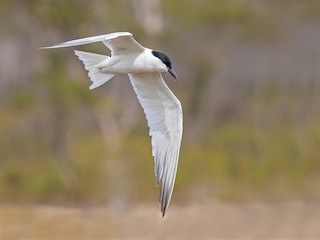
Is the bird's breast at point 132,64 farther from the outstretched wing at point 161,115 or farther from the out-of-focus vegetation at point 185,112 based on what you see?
the out-of-focus vegetation at point 185,112

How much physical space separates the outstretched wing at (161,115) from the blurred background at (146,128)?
4.22 meters

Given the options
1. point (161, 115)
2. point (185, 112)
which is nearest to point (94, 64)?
point (161, 115)

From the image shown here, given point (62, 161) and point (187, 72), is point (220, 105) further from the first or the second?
point (62, 161)

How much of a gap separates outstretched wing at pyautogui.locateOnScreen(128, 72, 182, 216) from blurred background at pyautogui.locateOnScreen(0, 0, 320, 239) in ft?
13.8

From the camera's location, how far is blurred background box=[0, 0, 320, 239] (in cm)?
1396

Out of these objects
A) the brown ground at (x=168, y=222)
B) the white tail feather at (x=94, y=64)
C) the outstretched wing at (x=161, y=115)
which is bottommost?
the brown ground at (x=168, y=222)

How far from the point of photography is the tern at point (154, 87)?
293 inches

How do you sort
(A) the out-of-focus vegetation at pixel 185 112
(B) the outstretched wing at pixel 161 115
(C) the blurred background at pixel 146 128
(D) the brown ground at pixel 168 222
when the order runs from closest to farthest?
(B) the outstretched wing at pixel 161 115 → (D) the brown ground at pixel 168 222 → (C) the blurred background at pixel 146 128 → (A) the out-of-focus vegetation at pixel 185 112

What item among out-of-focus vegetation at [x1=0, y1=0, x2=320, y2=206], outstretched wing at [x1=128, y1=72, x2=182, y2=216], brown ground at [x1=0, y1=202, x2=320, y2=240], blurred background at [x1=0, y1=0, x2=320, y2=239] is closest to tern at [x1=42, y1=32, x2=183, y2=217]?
outstretched wing at [x1=128, y1=72, x2=182, y2=216]

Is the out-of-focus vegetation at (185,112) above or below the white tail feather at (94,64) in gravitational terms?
below

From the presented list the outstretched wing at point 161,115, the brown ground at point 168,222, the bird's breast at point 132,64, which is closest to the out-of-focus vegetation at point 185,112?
the brown ground at point 168,222

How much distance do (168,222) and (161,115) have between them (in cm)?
560

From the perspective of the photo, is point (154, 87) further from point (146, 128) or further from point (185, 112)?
point (185, 112)

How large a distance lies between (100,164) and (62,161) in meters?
0.75
